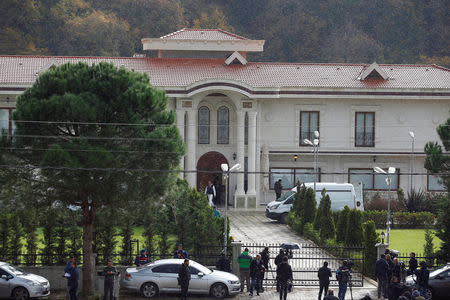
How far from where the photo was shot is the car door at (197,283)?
942 inches

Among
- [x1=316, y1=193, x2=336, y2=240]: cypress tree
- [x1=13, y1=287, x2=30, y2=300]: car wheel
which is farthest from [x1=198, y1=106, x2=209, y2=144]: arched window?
[x1=13, y1=287, x2=30, y2=300]: car wheel

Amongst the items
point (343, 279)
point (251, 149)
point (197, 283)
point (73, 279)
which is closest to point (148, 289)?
point (197, 283)

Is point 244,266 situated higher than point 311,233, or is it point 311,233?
point 311,233

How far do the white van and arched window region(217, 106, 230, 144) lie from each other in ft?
26.4

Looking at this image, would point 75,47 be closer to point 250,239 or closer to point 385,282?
point 250,239

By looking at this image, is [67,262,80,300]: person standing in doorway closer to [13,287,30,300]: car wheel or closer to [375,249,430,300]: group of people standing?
[13,287,30,300]: car wheel

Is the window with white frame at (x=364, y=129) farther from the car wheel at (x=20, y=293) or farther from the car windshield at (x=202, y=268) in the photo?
the car wheel at (x=20, y=293)

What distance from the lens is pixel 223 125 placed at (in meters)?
46.4

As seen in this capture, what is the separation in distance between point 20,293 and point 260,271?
743 centimetres

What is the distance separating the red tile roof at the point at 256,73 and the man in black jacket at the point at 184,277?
21.9 meters

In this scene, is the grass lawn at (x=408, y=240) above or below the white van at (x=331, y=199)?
below

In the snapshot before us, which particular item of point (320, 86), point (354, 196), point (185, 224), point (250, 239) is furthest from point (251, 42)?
point (185, 224)

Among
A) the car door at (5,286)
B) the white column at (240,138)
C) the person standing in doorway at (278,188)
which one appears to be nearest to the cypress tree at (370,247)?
the car door at (5,286)

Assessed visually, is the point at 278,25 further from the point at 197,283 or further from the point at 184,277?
the point at 184,277
